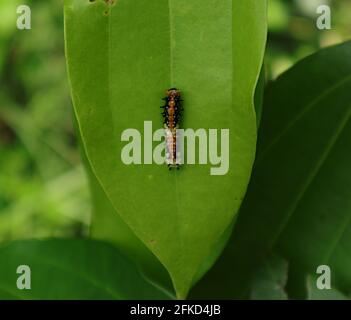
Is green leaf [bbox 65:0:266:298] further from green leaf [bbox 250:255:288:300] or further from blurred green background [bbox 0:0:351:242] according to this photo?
blurred green background [bbox 0:0:351:242]

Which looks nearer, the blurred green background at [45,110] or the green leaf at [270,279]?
the green leaf at [270,279]

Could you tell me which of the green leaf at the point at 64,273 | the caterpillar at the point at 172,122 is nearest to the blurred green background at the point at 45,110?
the green leaf at the point at 64,273

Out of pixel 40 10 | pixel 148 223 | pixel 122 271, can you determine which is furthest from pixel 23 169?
pixel 148 223

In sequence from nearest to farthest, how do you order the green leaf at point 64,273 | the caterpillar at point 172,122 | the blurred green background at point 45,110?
the caterpillar at point 172,122 < the green leaf at point 64,273 < the blurred green background at point 45,110

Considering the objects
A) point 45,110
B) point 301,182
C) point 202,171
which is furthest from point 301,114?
point 45,110

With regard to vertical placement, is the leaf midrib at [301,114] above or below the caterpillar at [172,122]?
above

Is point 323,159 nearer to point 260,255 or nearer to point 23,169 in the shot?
point 260,255

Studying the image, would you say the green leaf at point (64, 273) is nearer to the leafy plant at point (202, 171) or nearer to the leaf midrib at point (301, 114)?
the leafy plant at point (202, 171)
